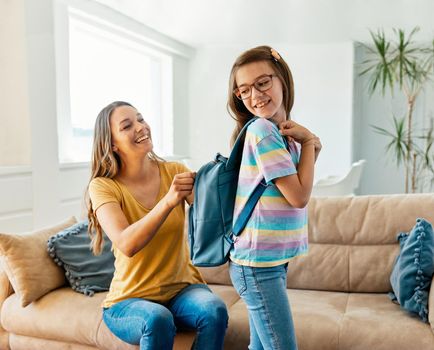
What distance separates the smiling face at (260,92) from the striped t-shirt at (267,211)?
0.26 ft

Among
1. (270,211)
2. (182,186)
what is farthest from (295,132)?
(182,186)

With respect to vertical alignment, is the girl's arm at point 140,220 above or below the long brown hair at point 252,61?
below

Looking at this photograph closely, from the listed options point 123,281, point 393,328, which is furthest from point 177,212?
point 393,328

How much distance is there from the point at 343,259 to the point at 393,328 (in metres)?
0.52

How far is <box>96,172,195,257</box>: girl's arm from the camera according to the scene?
1510 millimetres

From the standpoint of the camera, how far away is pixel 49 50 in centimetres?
364

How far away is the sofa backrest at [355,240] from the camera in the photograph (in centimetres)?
223

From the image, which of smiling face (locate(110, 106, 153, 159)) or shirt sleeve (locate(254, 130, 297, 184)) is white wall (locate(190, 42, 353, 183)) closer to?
smiling face (locate(110, 106, 153, 159))

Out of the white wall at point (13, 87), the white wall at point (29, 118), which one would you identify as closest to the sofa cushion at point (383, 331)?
the white wall at point (29, 118)

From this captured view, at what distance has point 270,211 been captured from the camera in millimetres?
1243

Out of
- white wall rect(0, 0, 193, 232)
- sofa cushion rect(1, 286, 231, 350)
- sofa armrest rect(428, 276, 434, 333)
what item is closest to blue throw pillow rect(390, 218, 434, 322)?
sofa armrest rect(428, 276, 434, 333)

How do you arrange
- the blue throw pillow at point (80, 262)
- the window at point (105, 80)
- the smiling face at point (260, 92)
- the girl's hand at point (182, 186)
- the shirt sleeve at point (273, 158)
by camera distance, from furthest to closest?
the window at point (105, 80) < the blue throw pillow at point (80, 262) < the girl's hand at point (182, 186) < the smiling face at point (260, 92) < the shirt sleeve at point (273, 158)

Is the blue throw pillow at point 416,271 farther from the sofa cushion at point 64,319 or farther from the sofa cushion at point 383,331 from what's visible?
the sofa cushion at point 64,319

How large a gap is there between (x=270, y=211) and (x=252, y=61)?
40cm
